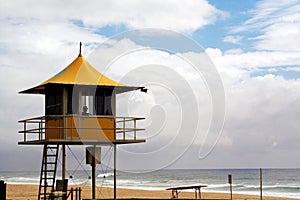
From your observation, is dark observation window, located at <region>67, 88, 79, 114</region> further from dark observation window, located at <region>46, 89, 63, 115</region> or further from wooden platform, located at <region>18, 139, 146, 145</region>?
wooden platform, located at <region>18, 139, 146, 145</region>

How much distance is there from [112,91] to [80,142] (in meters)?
2.41

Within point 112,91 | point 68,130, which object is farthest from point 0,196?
point 112,91

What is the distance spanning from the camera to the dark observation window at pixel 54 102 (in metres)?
21.9

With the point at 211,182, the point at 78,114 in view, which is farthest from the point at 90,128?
the point at 211,182

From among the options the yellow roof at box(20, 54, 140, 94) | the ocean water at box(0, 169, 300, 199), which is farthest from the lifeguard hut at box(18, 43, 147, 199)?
the ocean water at box(0, 169, 300, 199)

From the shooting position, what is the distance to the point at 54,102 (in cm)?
2241

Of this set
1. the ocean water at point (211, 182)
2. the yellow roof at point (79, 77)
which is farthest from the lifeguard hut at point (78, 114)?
the ocean water at point (211, 182)

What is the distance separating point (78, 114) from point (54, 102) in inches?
55.7

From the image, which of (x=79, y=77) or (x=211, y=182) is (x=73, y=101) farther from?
(x=211, y=182)

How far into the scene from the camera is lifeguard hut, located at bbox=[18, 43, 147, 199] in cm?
2145

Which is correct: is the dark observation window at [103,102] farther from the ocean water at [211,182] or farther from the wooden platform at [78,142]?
the ocean water at [211,182]

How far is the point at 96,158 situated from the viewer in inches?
931

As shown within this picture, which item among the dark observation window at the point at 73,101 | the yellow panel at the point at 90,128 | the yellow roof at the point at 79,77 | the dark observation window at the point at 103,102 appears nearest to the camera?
the yellow panel at the point at 90,128

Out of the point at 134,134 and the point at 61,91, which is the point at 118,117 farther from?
the point at 61,91
